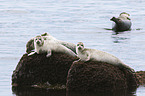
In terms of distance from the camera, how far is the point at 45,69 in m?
12.9

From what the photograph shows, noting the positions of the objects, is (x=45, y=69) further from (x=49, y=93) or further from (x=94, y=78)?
(x=94, y=78)

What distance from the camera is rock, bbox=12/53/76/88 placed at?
12859 mm

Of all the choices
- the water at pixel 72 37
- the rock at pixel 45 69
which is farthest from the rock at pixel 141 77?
the rock at pixel 45 69

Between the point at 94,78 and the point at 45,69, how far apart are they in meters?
1.62

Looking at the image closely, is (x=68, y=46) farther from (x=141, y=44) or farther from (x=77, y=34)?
(x=77, y=34)

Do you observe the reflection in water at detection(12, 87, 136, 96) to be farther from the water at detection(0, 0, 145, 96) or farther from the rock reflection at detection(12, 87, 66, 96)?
the water at detection(0, 0, 145, 96)

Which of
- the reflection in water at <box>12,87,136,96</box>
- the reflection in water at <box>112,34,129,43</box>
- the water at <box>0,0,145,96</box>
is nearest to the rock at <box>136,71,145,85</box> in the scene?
the water at <box>0,0,145,96</box>

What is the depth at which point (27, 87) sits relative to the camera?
1284 cm

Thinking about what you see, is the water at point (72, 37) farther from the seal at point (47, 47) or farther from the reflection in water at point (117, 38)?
the seal at point (47, 47)

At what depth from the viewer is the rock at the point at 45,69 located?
42.2ft

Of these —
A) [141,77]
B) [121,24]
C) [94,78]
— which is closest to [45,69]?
[94,78]

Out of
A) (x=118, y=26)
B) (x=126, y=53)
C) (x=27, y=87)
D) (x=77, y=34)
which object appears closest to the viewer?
(x=27, y=87)

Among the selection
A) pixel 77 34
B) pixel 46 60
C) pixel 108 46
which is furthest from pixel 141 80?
pixel 77 34

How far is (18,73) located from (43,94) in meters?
1.52
